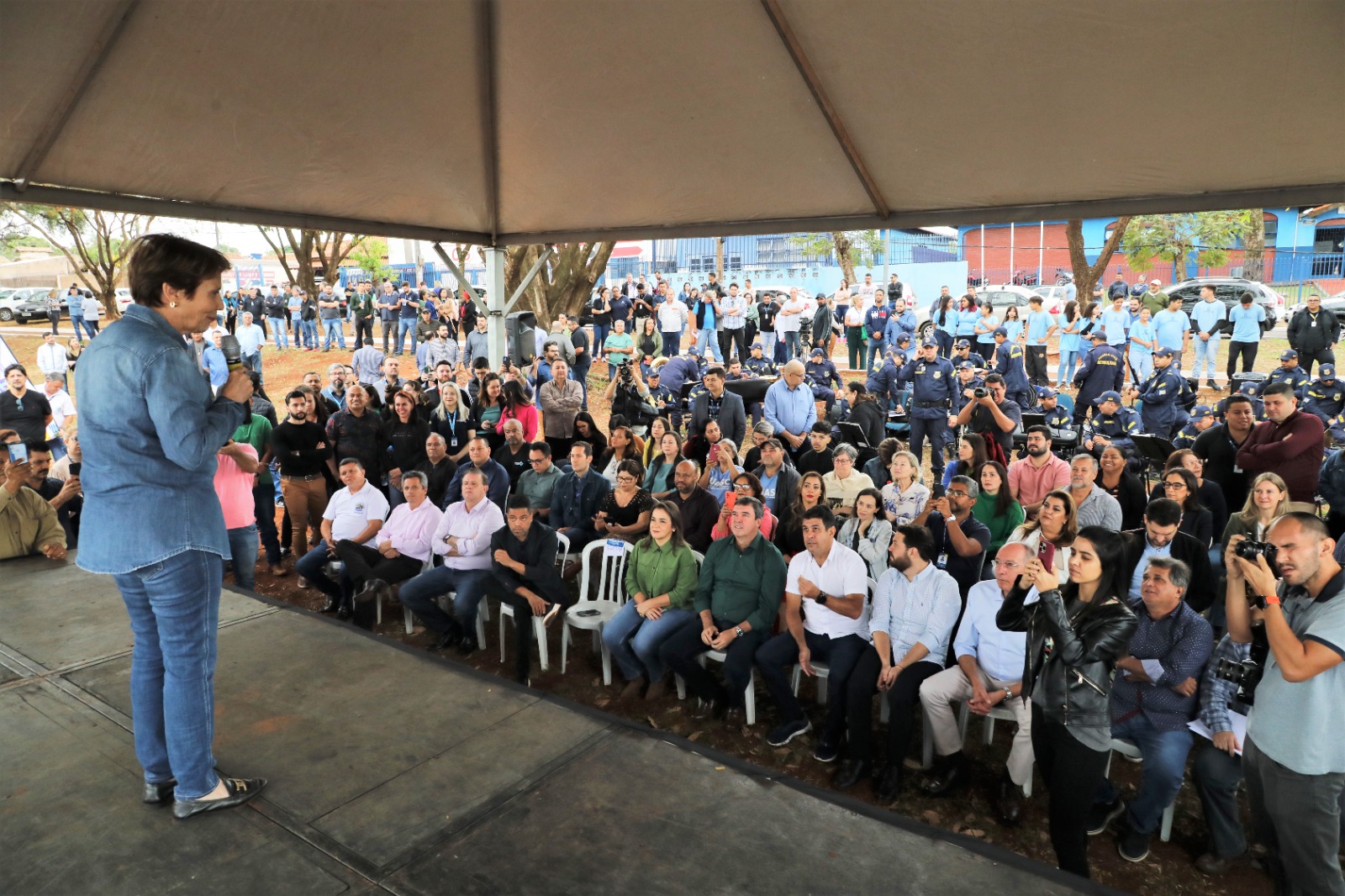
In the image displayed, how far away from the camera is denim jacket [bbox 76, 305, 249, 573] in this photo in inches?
93.0

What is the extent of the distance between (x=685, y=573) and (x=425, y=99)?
342cm

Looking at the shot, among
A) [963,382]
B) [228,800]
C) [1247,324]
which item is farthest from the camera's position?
[1247,324]

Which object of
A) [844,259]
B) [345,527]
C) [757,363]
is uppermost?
[844,259]

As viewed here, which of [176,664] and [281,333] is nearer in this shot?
[176,664]

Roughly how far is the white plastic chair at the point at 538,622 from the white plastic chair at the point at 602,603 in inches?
5.0

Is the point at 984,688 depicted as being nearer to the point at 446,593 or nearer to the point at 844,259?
the point at 446,593

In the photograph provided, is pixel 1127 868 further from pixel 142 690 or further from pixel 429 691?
pixel 142 690

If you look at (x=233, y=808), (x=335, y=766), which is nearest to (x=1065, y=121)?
(x=335, y=766)

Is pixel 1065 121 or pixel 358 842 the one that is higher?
pixel 1065 121

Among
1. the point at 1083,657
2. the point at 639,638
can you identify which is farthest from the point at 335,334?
the point at 1083,657

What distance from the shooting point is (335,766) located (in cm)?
295

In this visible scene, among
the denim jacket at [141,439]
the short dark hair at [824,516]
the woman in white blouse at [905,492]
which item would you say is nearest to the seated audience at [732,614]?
the short dark hair at [824,516]

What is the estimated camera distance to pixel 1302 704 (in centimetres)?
281

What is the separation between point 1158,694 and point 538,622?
11.7ft
